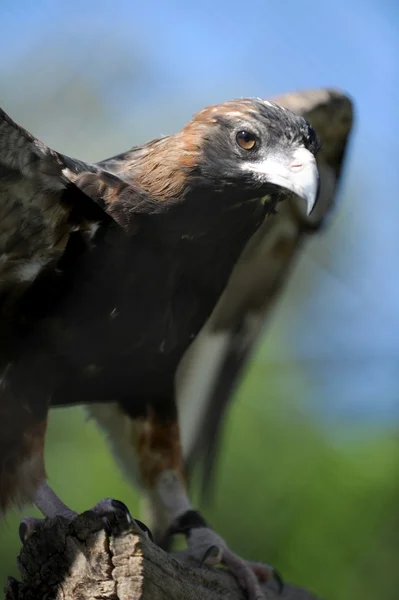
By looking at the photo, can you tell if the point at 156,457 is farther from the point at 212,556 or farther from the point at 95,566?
the point at 95,566

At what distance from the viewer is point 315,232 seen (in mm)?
4570

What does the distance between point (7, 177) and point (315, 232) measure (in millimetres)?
1997

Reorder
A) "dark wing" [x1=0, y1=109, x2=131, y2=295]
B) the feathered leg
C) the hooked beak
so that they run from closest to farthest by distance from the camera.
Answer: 1. "dark wing" [x1=0, y1=109, x2=131, y2=295]
2. the hooked beak
3. the feathered leg

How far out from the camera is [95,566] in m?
2.31

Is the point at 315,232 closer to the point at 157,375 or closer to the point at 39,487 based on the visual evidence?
the point at 157,375

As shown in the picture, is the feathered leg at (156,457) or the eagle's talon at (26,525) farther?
the feathered leg at (156,457)

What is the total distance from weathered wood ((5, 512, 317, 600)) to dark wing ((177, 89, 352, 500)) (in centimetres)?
191

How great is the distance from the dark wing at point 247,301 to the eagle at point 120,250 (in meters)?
0.87

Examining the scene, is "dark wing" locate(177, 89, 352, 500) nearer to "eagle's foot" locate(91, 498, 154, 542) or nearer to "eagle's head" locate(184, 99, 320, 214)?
"eagle's head" locate(184, 99, 320, 214)

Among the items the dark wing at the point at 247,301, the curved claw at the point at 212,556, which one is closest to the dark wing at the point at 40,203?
the curved claw at the point at 212,556

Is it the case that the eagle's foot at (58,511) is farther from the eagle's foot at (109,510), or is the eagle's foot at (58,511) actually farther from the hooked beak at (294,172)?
the hooked beak at (294,172)

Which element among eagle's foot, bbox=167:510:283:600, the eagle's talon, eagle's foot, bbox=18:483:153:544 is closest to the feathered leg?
eagle's foot, bbox=167:510:283:600

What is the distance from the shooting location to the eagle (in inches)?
122

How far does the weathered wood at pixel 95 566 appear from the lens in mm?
2287
